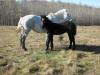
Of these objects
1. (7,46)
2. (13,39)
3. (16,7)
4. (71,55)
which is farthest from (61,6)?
(71,55)

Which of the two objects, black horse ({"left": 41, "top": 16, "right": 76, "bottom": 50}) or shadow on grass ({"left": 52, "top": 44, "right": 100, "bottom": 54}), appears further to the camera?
shadow on grass ({"left": 52, "top": 44, "right": 100, "bottom": 54})

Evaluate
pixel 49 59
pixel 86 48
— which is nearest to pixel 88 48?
pixel 86 48

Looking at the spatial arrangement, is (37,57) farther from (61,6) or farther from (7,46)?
(61,6)

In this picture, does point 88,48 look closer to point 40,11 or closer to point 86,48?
point 86,48

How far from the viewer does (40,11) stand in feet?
90.6

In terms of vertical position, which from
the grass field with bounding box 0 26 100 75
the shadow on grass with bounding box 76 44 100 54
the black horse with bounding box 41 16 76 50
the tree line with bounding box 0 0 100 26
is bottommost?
the tree line with bounding box 0 0 100 26

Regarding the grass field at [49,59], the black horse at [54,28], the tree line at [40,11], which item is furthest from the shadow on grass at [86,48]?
the tree line at [40,11]

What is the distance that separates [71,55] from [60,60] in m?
0.67

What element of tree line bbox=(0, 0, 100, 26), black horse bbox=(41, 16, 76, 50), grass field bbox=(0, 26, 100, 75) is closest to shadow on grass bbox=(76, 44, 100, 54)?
grass field bbox=(0, 26, 100, 75)

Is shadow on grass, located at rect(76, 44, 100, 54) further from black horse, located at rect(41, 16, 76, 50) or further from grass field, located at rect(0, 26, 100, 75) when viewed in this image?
black horse, located at rect(41, 16, 76, 50)

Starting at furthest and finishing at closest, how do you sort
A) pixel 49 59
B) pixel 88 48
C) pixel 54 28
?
pixel 88 48 → pixel 54 28 → pixel 49 59

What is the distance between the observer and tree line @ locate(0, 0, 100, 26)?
24875mm

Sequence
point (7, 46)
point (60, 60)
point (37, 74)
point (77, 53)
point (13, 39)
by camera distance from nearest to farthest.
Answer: point (37, 74)
point (60, 60)
point (77, 53)
point (7, 46)
point (13, 39)

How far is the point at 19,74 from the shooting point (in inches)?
401
